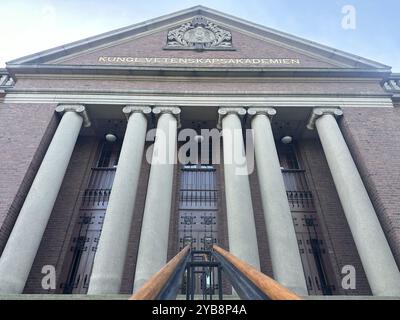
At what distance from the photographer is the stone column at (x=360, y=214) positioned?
7.60 meters

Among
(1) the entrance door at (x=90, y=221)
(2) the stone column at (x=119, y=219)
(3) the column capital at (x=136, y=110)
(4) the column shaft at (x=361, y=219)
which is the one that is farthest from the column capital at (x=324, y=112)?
(1) the entrance door at (x=90, y=221)

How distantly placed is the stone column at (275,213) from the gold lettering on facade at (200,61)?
3.28 metres

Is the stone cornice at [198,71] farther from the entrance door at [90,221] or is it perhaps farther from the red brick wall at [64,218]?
the entrance door at [90,221]

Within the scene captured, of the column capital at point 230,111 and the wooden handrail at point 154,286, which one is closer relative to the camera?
the wooden handrail at point 154,286

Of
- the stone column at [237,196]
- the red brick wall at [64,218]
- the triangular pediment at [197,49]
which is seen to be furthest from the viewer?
the triangular pediment at [197,49]

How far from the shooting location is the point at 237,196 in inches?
359

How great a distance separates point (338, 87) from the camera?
39.7ft

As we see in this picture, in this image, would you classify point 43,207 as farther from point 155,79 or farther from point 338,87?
point 338,87

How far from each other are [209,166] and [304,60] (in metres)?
6.75

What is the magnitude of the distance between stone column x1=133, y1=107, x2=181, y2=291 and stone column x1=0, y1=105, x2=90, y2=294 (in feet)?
9.72

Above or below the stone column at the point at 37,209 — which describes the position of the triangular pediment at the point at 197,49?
above

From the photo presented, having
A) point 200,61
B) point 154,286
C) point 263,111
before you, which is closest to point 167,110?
point 200,61

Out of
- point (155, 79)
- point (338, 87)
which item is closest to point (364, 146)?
point (338, 87)

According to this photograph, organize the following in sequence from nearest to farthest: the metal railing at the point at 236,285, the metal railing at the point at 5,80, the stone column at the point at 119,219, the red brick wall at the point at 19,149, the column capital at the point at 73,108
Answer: the metal railing at the point at 236,285, the stone column at the point at 119,219, the red brick wall at the point at 19,149, the column capital at the point at 73,108, the metal railing at the point at 5,80
